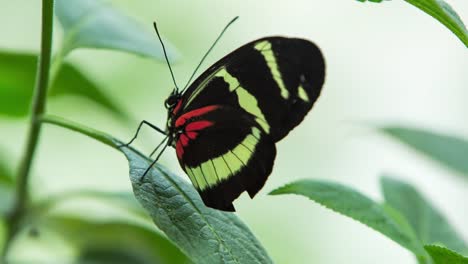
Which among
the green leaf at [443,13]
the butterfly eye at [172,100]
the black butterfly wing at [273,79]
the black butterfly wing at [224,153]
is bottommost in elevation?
the black butterfly wing at [224,153]

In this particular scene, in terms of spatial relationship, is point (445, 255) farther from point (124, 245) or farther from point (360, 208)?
point (124, 245)

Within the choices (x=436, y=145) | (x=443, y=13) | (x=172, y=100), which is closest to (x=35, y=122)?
(x=172, y=100)

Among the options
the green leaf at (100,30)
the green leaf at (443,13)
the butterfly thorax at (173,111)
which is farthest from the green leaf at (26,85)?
the green leaf at (443,13)

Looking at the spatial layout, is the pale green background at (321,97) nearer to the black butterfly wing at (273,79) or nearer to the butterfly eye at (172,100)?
the butterfly eye at (172,100)

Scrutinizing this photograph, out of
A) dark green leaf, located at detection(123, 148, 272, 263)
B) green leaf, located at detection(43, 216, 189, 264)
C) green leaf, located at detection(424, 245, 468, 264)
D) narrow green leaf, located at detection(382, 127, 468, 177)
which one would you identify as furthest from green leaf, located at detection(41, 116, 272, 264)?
narrow green leaf, located at detection(382, 127, 468, 177)

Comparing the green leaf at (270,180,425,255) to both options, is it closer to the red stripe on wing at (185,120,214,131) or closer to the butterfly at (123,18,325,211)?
the butterfly at (123,18,325,211)
